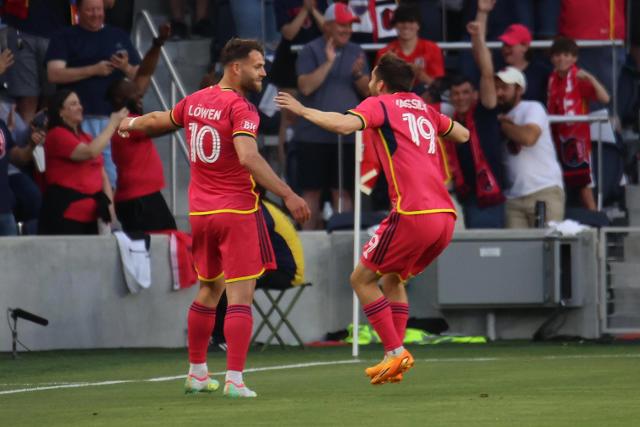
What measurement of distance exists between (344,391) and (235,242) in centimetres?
116

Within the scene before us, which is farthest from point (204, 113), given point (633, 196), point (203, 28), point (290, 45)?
point (203, 28)

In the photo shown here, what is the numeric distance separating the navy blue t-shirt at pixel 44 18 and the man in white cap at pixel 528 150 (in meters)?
4.63

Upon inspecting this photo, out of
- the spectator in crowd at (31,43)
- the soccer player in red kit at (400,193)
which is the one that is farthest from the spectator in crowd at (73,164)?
the soccer player in red kit at (400,193)

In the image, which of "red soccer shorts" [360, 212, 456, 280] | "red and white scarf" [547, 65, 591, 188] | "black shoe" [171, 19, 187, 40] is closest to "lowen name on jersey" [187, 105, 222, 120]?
"red soccer shorts" [360, 212, 456, 280]

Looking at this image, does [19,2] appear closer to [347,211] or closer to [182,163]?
[182,163]

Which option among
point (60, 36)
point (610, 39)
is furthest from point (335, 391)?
point (610, 39)

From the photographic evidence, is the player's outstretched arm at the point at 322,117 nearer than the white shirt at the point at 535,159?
Yes

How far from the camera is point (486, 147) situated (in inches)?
669

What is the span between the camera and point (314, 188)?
1709cm

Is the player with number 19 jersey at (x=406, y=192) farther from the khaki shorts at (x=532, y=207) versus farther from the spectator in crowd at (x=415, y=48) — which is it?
the khaki shorts at (x=532, y=207)

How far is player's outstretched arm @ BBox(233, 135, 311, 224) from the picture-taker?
31.5ft

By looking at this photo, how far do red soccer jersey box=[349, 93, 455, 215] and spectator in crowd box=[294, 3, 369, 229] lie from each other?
5925mm

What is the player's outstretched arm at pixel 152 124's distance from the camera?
10.4 meters

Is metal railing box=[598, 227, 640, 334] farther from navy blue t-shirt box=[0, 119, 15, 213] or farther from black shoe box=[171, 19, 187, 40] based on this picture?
black shoe box=[171, 19, 187, 40]
